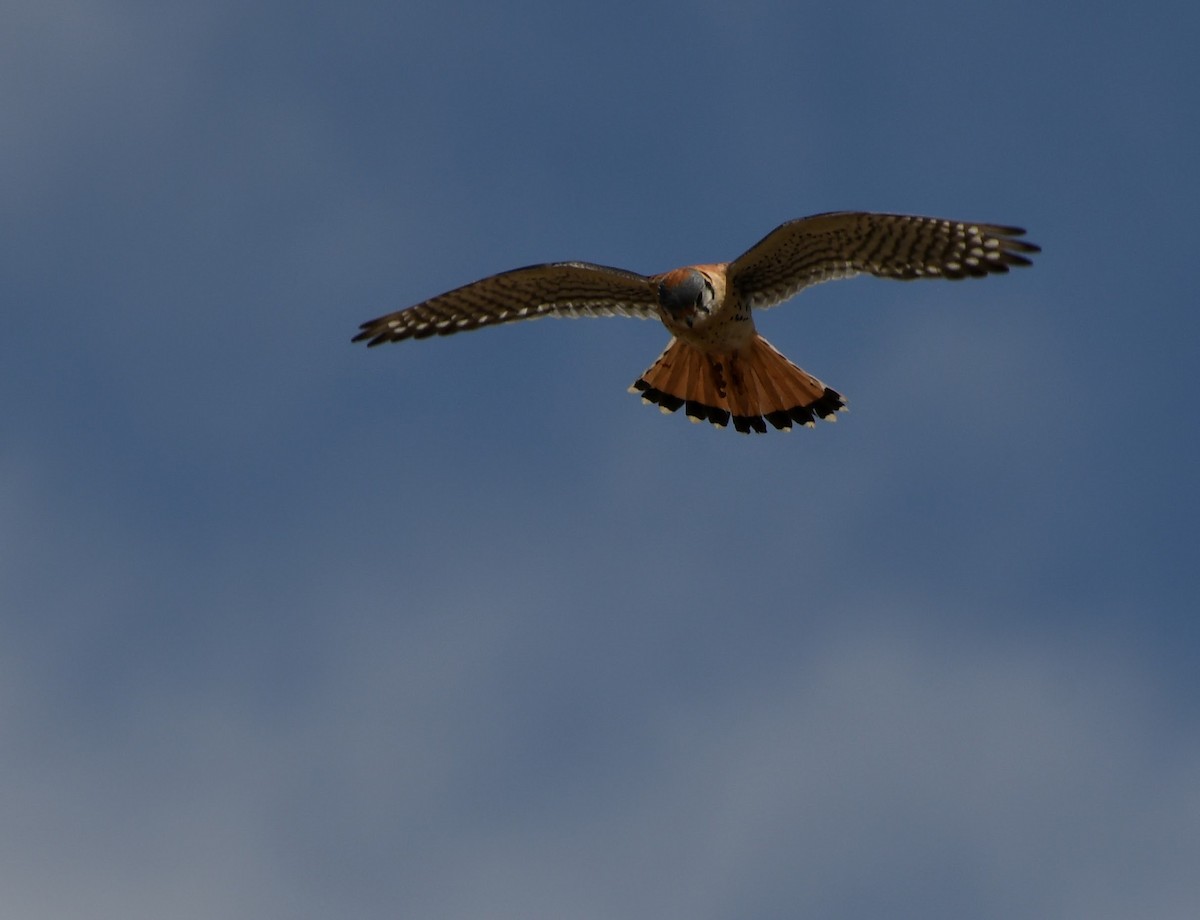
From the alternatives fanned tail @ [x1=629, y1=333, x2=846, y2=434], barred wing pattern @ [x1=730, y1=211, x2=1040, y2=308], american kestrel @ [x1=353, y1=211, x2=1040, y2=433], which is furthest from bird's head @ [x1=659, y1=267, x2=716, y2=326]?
fanned tail @ [x1=629, y1=333, x2=846, y2=434]

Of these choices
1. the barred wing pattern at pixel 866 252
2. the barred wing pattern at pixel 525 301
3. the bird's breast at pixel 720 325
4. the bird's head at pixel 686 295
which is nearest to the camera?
the barred wing pattern at pixel 866 252

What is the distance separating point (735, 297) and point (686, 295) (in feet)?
2.35

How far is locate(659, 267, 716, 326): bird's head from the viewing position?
1248 cm

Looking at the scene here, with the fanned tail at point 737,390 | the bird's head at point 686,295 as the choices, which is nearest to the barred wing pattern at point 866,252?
the bird's head at point 686,295

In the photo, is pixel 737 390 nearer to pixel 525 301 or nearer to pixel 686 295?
pixel 686 295

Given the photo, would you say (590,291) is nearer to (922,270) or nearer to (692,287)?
(692,287)

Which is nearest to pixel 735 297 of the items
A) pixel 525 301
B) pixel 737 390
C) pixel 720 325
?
pixel 720 325

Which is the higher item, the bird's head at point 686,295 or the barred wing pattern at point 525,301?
the barred wing pattern at point 525,301

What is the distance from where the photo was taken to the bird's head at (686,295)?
12.5 m

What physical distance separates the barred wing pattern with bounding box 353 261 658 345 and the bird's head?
22.8 inches

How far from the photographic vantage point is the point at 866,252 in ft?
A: 41.7

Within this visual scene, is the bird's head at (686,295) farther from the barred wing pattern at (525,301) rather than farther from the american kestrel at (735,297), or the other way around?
the barred wing pattern at (525,301)

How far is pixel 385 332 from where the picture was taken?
14.0 meters

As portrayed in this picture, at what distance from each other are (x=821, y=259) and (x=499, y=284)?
8.12ft
